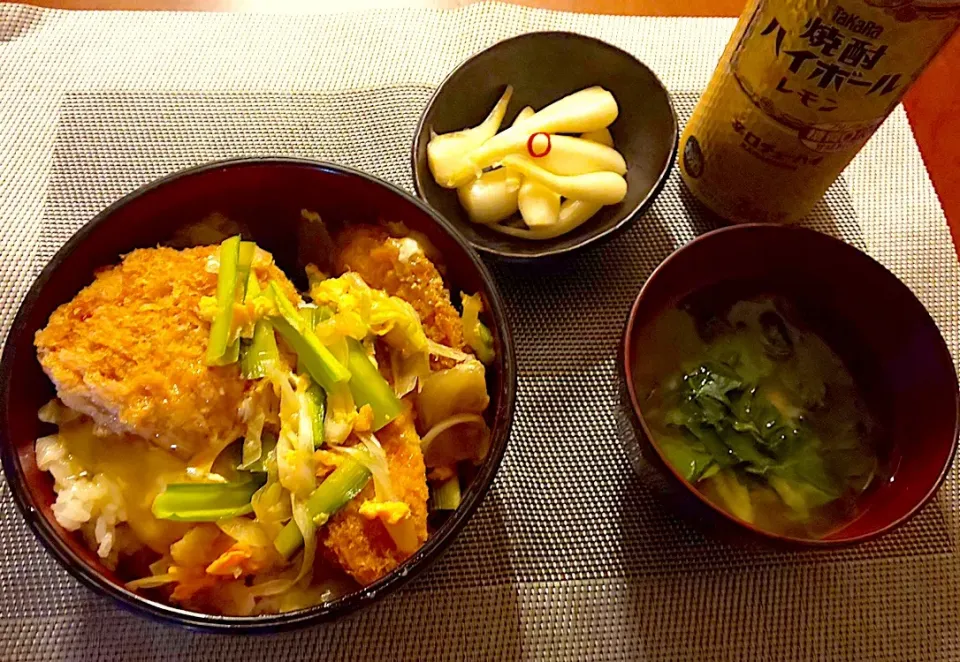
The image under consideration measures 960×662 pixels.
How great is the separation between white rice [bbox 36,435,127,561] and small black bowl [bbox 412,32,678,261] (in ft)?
1.59

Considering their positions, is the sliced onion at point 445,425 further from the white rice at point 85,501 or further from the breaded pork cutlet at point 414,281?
the white rice at point 85,501

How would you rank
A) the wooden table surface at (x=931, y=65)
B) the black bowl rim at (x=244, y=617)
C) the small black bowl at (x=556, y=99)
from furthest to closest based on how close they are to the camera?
the wooden table surface at (x=931, y=65) → the small black bowl at (x=556, y=99) → the black bowl rim at (x=244, y=617)

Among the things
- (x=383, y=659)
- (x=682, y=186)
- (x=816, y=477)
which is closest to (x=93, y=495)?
(x=383, y=659)

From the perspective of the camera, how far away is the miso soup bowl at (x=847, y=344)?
76cm

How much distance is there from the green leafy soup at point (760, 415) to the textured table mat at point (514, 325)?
68 millimetres

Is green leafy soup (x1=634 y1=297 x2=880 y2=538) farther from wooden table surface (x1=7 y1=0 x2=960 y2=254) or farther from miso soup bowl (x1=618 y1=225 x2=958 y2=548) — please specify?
wooden table surface (x1=7 y1=0 x2=960 y2=254)

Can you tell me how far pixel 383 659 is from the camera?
785 mm

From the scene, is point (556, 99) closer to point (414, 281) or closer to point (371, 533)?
point (414, 281)

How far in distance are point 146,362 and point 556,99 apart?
0.67 meters

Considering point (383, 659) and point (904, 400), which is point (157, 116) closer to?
point (383, 659)

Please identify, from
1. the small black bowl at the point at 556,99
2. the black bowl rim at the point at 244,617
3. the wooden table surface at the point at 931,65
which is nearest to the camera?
the black bowl rim at the point at 244,617

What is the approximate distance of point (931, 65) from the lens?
1109 mm

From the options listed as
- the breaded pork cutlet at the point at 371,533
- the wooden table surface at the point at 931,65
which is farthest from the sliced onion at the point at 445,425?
the wooden table surface at the point at 931,65

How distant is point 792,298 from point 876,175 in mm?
328
